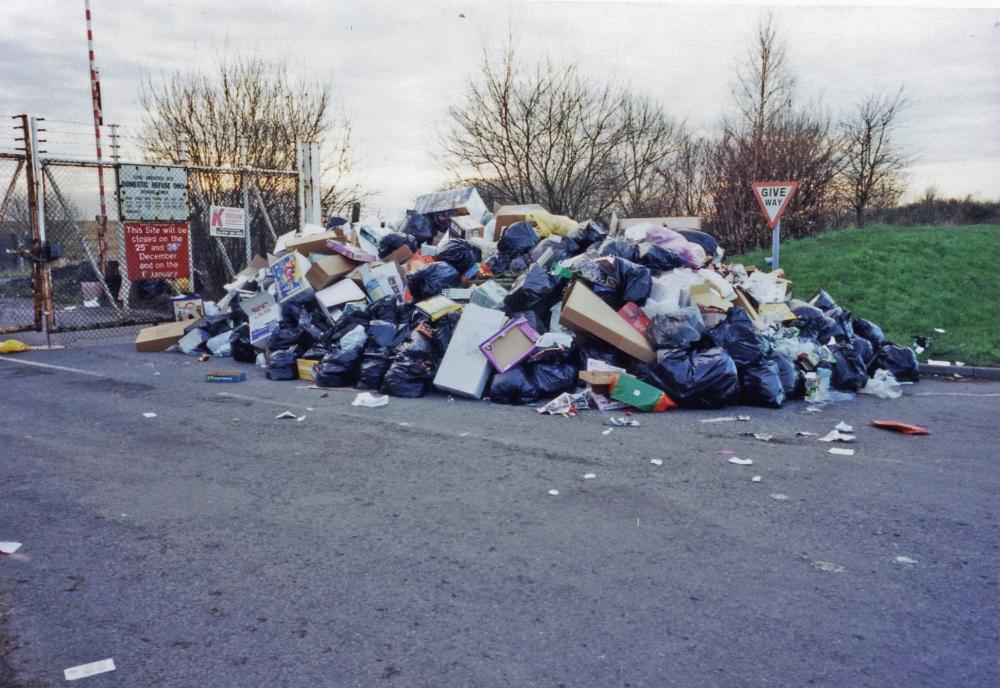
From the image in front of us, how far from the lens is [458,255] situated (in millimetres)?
8109

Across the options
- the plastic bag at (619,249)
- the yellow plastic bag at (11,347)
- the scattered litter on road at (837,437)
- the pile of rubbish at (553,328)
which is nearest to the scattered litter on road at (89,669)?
the pile of rubbish at (553,328)

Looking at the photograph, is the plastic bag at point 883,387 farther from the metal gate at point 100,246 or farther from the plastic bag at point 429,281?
the metal gate at point 100,246

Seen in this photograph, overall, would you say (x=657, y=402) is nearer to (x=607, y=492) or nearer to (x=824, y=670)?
(x=607, y=492)

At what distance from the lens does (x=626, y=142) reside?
58.0ft

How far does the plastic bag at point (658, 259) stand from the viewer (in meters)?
7.04

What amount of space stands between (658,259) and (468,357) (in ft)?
6.77

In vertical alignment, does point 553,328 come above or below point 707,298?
below

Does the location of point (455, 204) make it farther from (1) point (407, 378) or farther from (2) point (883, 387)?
(2) point (883, 387)

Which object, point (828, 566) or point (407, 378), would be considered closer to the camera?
point (828, 566)

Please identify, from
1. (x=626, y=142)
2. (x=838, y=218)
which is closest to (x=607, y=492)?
(x=838, y=218)

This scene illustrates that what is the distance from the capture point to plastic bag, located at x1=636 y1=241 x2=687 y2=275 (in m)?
7.04

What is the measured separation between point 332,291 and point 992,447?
19.5 ft

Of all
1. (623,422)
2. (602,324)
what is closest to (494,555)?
(623,422)

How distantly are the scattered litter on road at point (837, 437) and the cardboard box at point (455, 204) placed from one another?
596 centimetres
